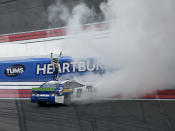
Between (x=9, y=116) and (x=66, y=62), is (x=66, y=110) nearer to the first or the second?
(x=9, y=116)

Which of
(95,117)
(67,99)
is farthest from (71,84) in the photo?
(95,117)

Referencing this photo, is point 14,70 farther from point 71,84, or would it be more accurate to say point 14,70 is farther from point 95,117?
point 95,117

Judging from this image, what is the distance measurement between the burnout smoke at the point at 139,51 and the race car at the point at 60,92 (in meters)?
0.50

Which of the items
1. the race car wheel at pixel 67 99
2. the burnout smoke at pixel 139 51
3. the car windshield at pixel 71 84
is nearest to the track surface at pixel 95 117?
the race car wheel at pixel 67 99

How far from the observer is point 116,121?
4465 millimetres

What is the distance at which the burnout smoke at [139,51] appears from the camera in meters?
5.36

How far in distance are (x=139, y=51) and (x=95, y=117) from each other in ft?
6.94

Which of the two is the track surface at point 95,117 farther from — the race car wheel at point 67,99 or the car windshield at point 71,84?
the car windshield at point 71,84

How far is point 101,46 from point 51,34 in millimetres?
2144

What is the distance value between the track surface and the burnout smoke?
0.62 m

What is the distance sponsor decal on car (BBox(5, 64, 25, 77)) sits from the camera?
709cm

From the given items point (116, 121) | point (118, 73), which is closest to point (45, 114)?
point (116, 121)

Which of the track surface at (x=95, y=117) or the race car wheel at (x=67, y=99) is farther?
the race car wheel at (x=67, y=99)

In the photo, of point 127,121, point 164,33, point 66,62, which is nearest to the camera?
point 127,121
